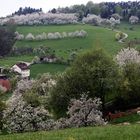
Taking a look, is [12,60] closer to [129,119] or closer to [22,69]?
[22,69]

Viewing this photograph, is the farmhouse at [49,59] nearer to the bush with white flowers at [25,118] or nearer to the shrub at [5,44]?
the shrub at [5,44]

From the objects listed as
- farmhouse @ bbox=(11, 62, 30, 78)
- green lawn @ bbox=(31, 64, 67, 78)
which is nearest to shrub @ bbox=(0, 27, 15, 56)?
farmhouse @ bbox=(11, 62, 30, 78)

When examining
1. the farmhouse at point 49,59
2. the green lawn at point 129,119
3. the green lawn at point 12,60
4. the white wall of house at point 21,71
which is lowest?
the green lawn at point 12,60

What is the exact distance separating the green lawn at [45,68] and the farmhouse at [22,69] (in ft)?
6.50

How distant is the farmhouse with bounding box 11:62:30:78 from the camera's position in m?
148

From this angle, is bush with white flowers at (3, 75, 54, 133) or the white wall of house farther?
the white wall of house

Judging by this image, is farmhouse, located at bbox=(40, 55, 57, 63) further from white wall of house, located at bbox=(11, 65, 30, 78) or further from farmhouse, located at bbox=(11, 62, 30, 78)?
white wall of house, located at bbox=(11, 65, 30, 78)

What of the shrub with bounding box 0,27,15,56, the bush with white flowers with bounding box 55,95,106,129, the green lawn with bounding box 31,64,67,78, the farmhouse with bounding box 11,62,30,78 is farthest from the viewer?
the shrub with bounding box 0,27,15,56

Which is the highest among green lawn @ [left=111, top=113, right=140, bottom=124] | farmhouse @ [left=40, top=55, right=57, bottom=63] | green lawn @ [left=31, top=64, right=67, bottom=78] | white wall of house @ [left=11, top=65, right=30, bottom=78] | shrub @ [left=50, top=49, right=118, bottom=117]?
shrub @ [left=50, top=49, right=118, bottom=117]

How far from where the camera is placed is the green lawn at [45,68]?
472 feet

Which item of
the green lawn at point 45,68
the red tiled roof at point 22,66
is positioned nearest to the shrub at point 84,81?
the green lawn at point 45,68

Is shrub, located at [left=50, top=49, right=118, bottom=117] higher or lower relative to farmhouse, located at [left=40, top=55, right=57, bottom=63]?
higher

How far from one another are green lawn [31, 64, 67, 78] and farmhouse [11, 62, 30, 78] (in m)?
1.98

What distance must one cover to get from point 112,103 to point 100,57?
321 inches
